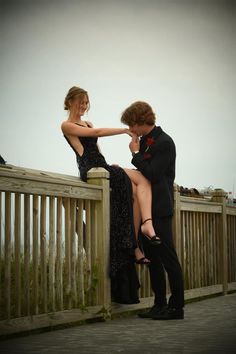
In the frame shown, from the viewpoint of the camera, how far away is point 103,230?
20.9ft

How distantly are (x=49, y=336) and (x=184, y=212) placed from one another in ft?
12.3

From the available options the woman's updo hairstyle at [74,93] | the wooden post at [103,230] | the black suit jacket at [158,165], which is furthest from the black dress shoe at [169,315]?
the woman's updo hairstyle at [74,93]

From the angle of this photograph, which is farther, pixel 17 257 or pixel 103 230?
pixel 103 230

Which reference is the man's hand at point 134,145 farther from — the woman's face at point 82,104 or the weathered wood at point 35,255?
the weathered wood at point 35,255

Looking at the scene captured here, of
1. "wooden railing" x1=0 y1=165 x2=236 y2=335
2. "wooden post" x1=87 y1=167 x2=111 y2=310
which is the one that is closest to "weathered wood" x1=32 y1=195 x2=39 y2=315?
"wooden railing" x1=0 y1=165 x2=236 y2=335

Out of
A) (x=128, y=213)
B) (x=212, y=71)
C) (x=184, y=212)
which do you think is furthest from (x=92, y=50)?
(x=128, y=213)

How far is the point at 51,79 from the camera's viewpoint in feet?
40.7

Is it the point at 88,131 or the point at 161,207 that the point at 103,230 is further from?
the point at 88,131

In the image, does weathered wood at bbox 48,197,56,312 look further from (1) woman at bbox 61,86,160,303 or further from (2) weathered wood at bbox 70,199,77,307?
(1) woman at bbox 61,86,160,303

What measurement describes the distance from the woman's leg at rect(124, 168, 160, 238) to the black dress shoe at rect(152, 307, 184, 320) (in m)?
0.67

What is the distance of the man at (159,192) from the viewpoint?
631cm

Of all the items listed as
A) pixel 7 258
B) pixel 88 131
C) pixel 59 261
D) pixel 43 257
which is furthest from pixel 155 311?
pixel 7 258

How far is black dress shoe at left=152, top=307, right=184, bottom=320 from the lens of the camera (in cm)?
619

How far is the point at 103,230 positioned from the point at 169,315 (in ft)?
2.98
